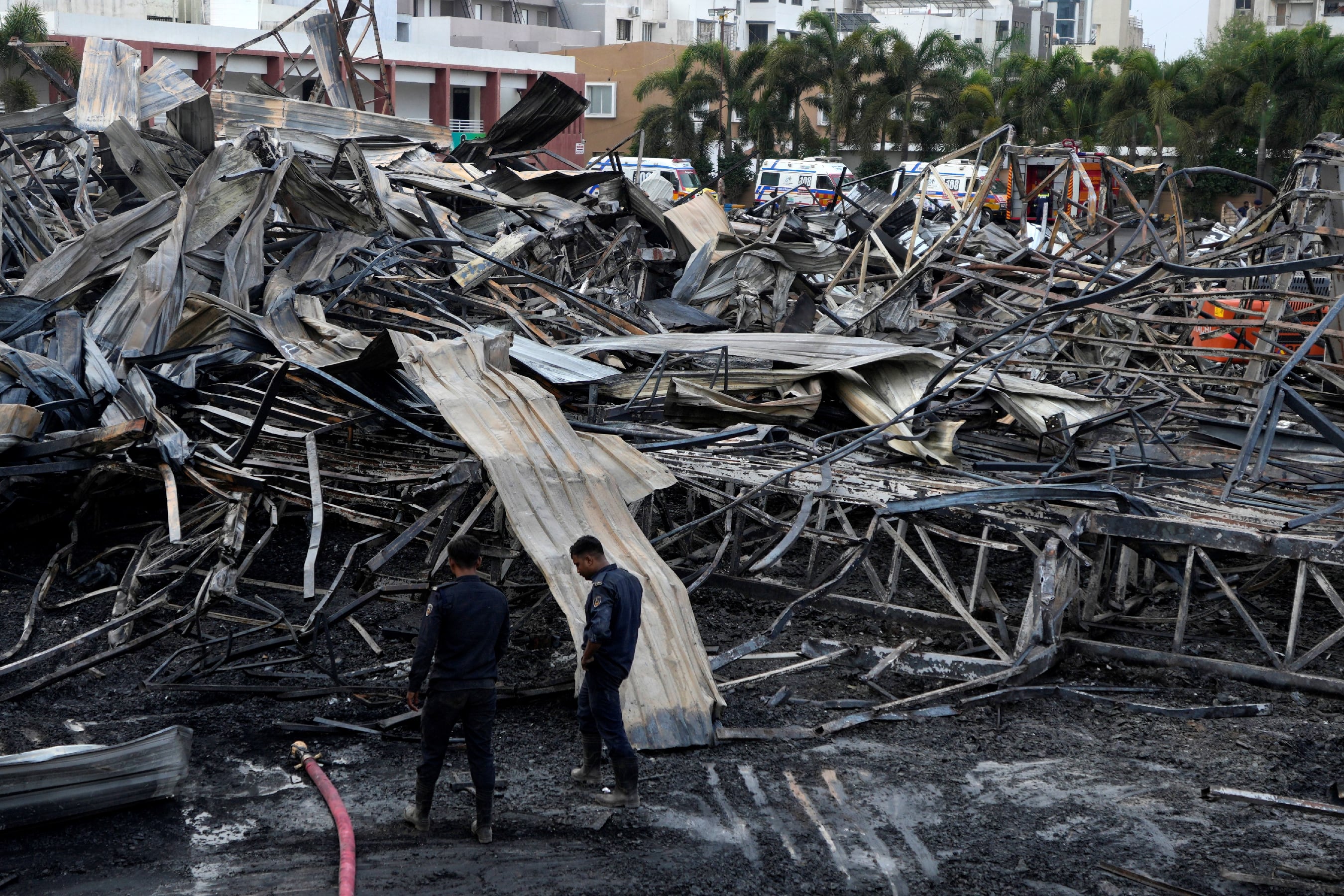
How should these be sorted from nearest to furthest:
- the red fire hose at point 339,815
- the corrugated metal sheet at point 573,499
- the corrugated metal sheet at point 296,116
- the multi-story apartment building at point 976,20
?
the red fire hose at point 339,815, the corrugated metal sheet at point 573,499, the corrugated metal sheet at point 296,116, the multi-story apartment building at point 976,20

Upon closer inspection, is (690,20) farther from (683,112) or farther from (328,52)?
(328,52)

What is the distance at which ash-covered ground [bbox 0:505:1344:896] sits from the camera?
15.6 ft

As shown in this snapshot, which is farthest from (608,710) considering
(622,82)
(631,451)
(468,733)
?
(622,82)

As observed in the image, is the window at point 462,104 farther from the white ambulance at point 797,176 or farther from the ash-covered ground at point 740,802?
the ash-covered ground at point 740,802

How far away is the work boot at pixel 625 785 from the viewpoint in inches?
209

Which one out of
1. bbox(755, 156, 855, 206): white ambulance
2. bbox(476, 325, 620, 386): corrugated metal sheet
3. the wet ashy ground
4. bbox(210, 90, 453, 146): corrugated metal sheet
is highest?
A: bbox(755, 156, 855, 206): white ambulance

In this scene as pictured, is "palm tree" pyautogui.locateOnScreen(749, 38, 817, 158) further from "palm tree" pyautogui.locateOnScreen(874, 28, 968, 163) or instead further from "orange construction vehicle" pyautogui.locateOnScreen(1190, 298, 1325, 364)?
"orange construction vehicle" pyautogui.locateOnScreen(1190, 298, 1325, 364)

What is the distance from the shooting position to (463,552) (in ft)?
16.4

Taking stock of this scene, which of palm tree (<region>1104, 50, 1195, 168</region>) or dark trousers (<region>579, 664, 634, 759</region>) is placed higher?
palm tree (<region>1104, 50, 1195, 168</region>)

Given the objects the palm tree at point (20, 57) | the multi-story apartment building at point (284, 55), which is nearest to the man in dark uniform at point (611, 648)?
the multi-story apartment building at point (284, 55)

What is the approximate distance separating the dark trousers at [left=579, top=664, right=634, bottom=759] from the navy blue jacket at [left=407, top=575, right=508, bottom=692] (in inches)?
21.2

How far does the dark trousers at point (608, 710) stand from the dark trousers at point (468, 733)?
505 millimetres

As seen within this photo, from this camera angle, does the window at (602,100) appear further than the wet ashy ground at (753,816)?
Yes

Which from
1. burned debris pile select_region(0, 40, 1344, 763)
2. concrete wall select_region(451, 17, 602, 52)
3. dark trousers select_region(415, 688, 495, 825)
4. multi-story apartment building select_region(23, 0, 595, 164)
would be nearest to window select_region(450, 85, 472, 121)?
multi-story apartment building select_region(23, 0, 595, 164)
